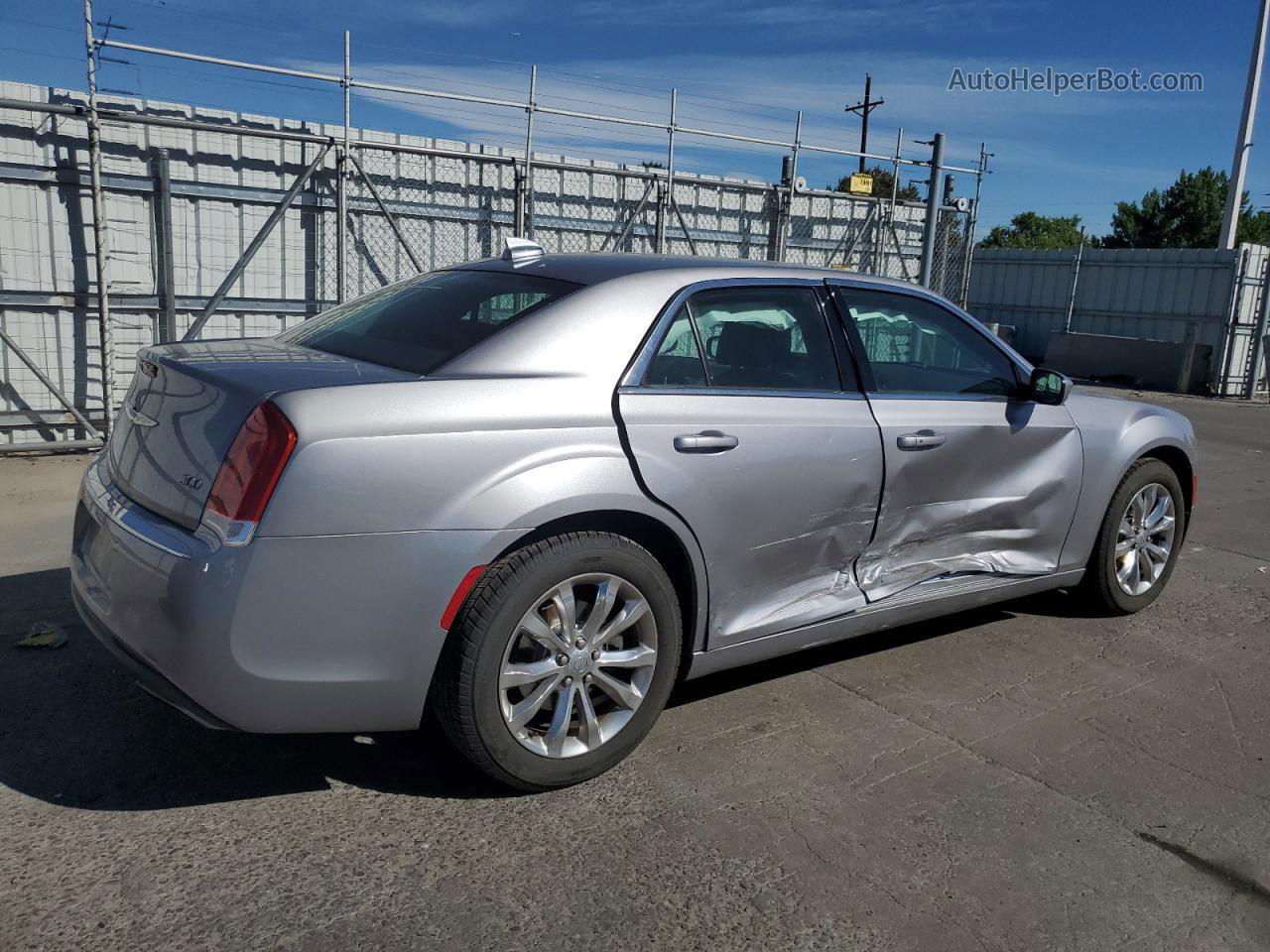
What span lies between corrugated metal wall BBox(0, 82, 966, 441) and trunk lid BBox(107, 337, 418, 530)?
5351mm

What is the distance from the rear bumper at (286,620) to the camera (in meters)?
2.73

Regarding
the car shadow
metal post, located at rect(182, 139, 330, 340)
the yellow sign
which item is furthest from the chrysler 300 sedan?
the yellow sign

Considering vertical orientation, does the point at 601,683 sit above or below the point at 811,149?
below

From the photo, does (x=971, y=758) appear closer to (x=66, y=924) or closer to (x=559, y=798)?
(x=559, y=798)

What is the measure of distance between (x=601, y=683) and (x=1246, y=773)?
2227 mm

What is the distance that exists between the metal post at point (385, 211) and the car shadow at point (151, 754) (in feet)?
18.9

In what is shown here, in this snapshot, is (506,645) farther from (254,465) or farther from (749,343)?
(749,343)

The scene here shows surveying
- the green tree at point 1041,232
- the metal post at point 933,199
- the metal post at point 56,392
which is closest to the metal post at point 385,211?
the metal post at point 56,392

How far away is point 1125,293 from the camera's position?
2056 cm

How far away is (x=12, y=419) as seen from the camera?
7953 millimetres

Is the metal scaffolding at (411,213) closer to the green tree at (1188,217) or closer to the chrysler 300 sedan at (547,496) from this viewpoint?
the chrysler 300 sedan at (547,496)

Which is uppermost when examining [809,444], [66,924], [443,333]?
[443,333]

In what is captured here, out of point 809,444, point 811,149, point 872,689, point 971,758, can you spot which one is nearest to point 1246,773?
point 971,758

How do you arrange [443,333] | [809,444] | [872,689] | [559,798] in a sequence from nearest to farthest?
[559,798] < [443,333] < [809,444] < [872,689]
